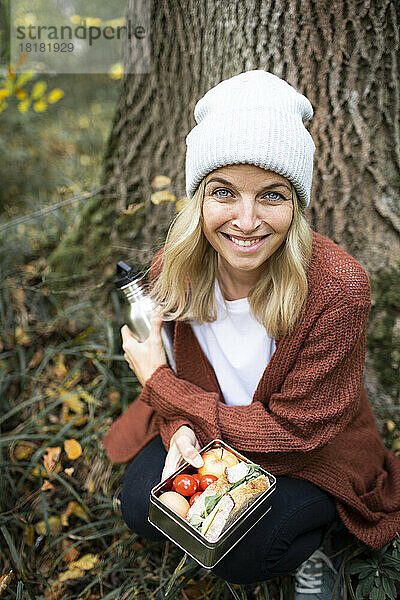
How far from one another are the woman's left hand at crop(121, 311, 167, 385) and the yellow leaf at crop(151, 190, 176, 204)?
0.76 metres

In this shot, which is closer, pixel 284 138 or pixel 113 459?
pixel 284 138

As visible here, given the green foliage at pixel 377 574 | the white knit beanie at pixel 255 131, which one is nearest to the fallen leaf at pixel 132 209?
the white knit beanie at pixel 255 131

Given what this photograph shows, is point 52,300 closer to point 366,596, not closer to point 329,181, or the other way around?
point 329,181

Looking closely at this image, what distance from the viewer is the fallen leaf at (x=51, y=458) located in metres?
2.44

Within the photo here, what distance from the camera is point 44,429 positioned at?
8.61 feet

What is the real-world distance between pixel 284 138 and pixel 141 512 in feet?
4.80

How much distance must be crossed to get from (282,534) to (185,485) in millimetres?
501

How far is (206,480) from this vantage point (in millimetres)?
1576

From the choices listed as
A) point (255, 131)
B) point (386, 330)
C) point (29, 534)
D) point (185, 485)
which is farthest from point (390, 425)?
point (29, 534)

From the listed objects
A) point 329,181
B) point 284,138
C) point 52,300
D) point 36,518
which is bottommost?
point 36,518

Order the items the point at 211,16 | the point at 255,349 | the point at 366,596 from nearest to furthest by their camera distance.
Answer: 1. the point at 366,596
2. the point at 255,349
3. the point at 211,16

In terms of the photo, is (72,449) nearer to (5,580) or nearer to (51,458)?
(51,458)

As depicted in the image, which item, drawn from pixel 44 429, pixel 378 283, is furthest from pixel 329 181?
pixel 44 429

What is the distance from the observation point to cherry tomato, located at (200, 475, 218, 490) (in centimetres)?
156
